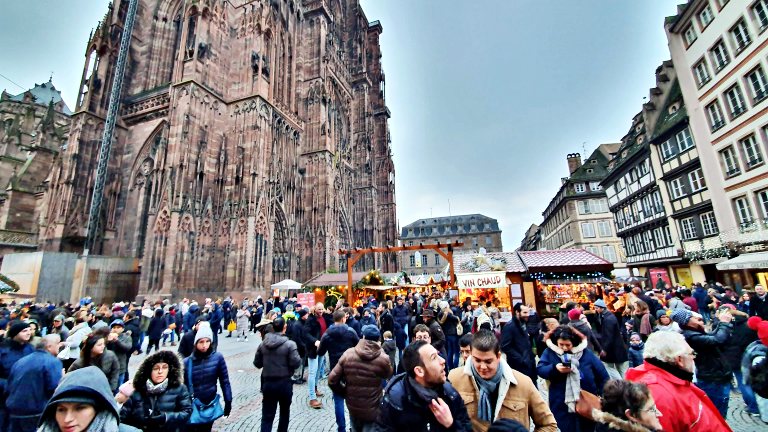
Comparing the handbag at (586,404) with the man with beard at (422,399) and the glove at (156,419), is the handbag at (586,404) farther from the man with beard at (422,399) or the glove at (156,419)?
the glove at (156,419)

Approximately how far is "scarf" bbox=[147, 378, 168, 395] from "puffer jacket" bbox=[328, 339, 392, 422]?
4.75 ft

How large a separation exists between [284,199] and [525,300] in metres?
16.9

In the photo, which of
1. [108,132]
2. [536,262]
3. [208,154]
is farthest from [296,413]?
[108,132]

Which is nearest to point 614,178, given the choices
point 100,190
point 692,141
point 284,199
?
point 692,141

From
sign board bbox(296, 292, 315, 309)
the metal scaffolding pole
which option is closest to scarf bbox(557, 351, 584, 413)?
sign board bbox(296, 292, 315, 309)

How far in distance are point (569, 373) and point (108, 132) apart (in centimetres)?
2686

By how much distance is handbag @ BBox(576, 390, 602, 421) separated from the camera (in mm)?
2787

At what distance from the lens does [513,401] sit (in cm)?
221

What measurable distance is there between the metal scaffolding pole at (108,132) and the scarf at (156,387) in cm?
2046

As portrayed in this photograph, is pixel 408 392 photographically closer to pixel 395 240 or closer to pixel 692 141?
pixel 692 141

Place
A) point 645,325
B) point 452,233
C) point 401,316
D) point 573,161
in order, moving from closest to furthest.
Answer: point 645,325 → point 401,316 → point 573,161 → point 452,233

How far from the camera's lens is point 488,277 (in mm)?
12562

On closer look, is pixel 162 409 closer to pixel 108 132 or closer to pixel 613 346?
pixel 613 346

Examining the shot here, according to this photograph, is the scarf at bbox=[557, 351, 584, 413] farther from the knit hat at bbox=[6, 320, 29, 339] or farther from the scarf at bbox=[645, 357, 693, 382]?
the knit hat at bbox=[6, 320, 29, 339]
